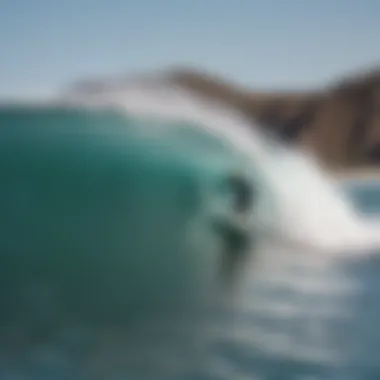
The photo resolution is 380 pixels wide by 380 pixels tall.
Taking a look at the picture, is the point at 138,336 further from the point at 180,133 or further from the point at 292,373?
the point at 180,133

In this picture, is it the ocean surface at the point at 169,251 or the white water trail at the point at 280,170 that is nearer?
the ocean surface at the point at 169,251

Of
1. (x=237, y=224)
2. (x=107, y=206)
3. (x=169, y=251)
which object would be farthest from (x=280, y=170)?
(x=107, y=206)

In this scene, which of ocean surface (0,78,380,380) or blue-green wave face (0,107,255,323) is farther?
blue-green wave face (0,107,255,323)

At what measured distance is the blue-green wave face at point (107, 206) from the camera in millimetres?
2119

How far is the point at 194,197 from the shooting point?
7.98 feet

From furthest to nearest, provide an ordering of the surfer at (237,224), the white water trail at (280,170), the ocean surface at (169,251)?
the surfer at (237,224) → the white water trail at (280,170) → the ocean surface at (169,251)

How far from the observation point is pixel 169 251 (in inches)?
94.7

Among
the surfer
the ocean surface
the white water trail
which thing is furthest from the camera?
the surfer

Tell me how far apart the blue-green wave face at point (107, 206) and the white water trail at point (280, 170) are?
72mm

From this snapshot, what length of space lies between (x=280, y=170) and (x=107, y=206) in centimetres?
58

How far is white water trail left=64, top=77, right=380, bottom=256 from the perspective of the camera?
2.07m

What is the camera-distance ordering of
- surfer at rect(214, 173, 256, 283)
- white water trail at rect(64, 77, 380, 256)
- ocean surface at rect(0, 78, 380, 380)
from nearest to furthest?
ocean surface at rect(0, 78, 380, 380) → white water trail at rect(64, 77, 380, 256) → surfer at rect(214, 173, 256, 283)

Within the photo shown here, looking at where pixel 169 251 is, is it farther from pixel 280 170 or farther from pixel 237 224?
pixel 280 170

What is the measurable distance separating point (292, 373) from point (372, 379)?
15 centimetres
